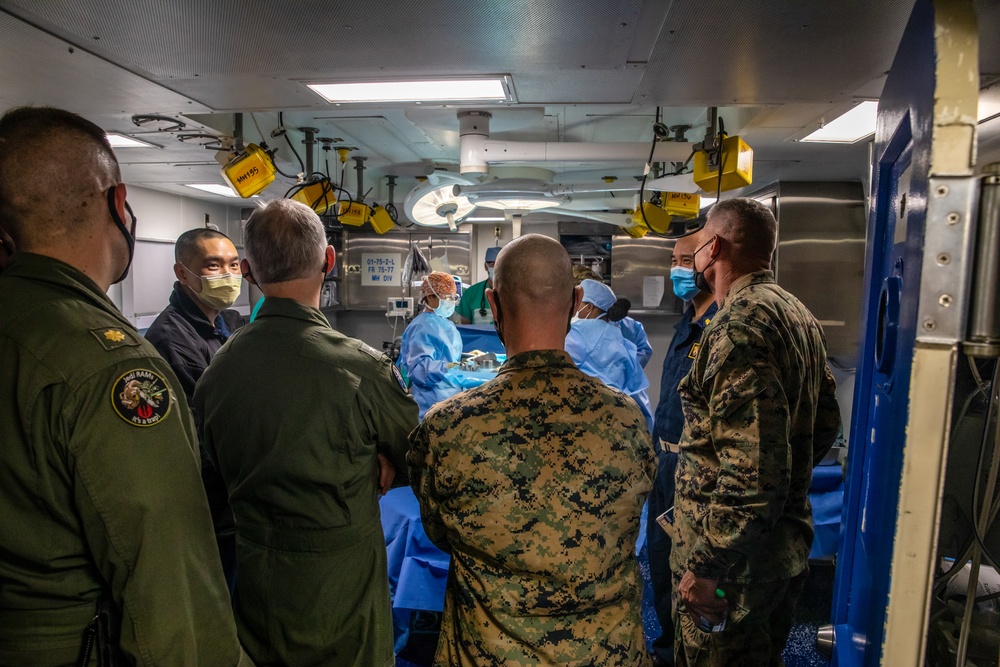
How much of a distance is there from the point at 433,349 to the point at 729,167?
2215 millimetres

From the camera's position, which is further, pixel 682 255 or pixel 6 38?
pixel 682 255

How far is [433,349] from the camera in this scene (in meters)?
4.06

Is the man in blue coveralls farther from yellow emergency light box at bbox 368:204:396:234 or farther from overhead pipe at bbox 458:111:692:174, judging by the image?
yellow emergency light box at bbox 368:204:396:234

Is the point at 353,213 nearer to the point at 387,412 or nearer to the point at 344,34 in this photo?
the point at 344,34

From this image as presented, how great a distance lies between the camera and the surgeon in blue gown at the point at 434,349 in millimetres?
3932

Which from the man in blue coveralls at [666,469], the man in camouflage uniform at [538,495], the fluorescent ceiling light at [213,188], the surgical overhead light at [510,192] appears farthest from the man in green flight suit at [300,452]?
the fluorescent ceiling light at [213,188]

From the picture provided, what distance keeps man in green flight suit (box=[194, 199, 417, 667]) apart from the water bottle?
2.97ft

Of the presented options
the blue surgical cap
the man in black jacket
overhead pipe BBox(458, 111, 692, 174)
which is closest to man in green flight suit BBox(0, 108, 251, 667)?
the man in black jacket

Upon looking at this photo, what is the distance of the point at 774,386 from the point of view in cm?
149

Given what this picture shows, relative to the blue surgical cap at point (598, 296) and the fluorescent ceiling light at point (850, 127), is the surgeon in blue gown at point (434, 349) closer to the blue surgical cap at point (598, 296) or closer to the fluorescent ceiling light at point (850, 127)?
the blue surgical cap at point (598, 296)

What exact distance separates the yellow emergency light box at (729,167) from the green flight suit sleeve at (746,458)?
1582 mm

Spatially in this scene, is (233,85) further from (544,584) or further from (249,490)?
(544,584)

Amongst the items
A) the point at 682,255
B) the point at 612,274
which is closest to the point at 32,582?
the point at 682,255

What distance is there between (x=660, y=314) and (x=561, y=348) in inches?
218
